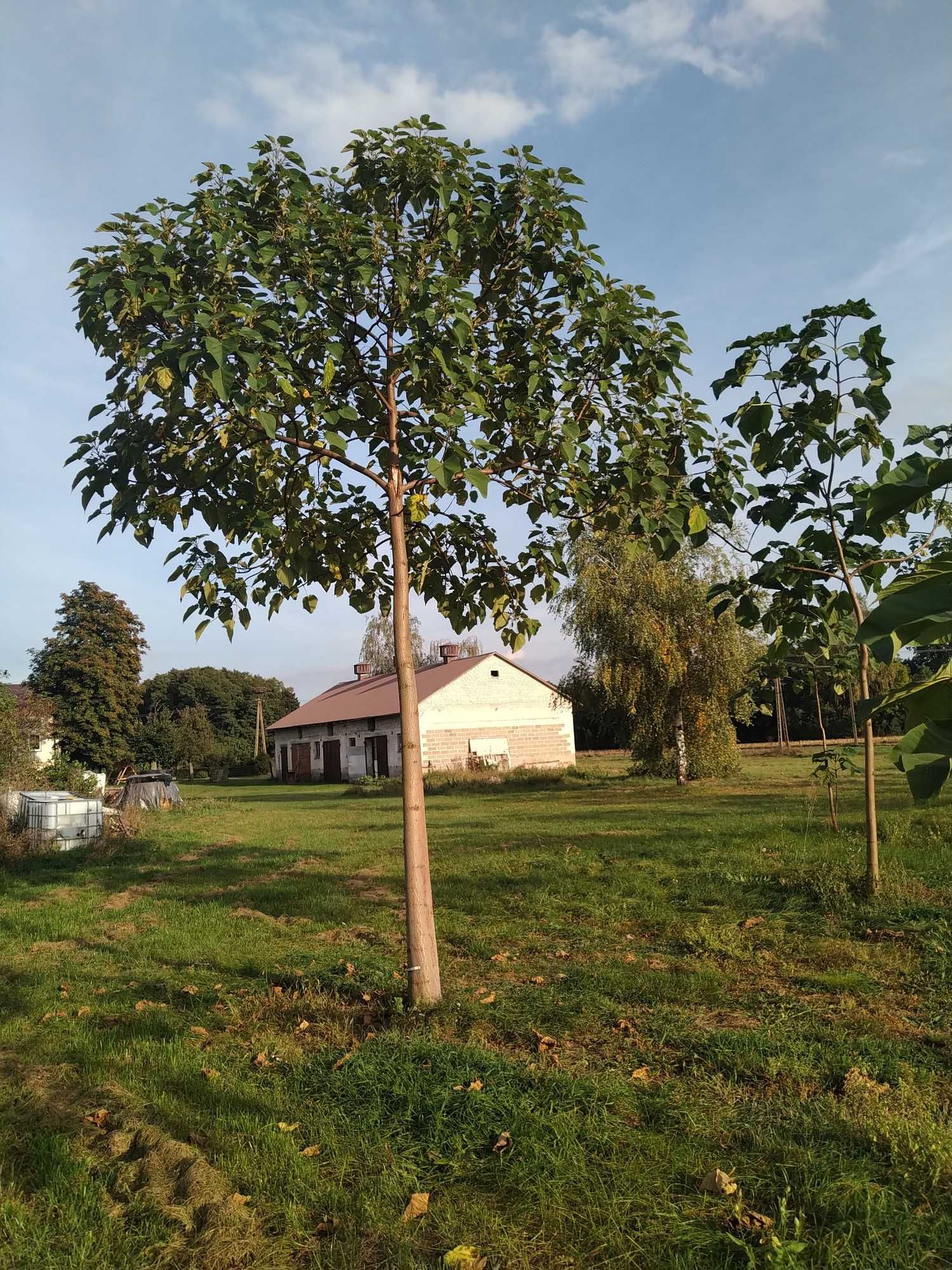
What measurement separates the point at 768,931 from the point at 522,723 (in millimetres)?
32798

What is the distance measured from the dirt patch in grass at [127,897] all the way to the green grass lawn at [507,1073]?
29 centimetres

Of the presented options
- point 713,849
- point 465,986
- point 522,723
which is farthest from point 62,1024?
point 522,723

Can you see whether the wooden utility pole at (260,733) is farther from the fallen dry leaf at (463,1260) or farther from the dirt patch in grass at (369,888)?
the fallen dry leaf at (463,1260)

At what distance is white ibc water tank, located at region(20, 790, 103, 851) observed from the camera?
14.1 metres

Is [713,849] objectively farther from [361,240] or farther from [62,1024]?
[361,240]

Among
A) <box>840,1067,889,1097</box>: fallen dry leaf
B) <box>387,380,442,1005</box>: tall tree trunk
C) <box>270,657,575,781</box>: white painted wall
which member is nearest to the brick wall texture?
<box>270,657,575,781</box>: white painted wall

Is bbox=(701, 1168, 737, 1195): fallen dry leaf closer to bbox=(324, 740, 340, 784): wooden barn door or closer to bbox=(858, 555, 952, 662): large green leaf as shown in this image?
bbox=(858, 555, 952, 662): large green leaf

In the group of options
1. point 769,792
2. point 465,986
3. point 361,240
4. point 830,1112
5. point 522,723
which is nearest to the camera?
point 830,1112

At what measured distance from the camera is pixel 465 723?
125 feet

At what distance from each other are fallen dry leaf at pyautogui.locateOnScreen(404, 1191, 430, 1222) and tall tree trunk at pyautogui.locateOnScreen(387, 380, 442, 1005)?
217cm

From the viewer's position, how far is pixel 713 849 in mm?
10281

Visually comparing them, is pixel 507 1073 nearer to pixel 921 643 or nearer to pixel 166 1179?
pixel 166 1179

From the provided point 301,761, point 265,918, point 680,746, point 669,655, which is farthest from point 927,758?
point 301,761

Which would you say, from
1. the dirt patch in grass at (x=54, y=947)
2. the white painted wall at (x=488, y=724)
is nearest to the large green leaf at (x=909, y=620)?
the dirt patch in grass at (x=54, y=947)
